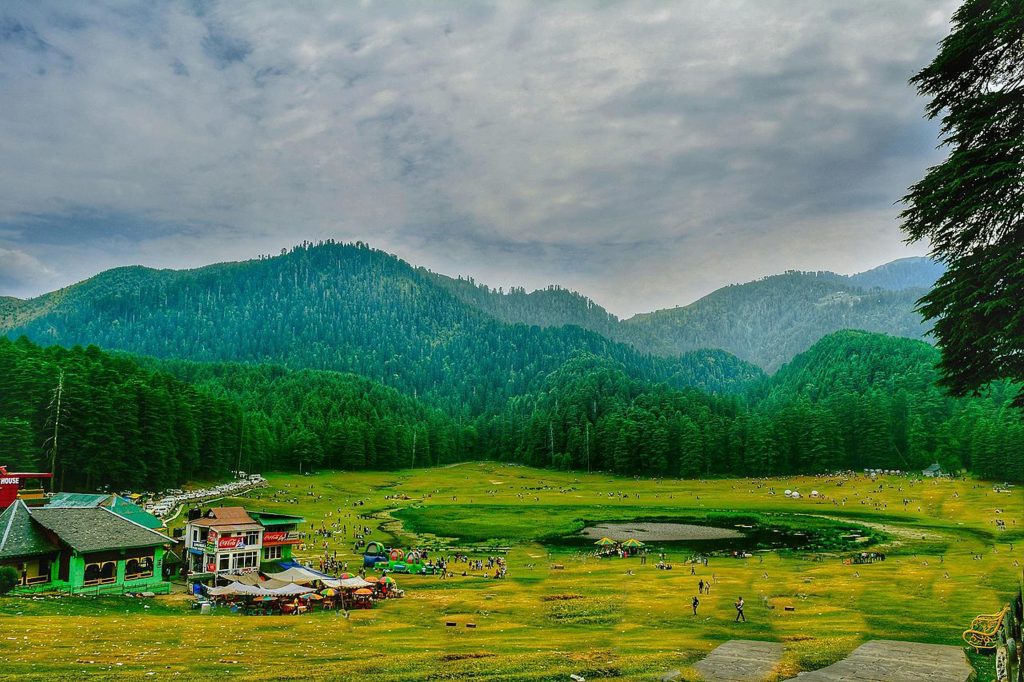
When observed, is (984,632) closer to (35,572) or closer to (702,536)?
(702,536)

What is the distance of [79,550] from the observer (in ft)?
146

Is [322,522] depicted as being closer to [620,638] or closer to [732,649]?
[620,638]

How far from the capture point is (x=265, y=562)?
59.7m

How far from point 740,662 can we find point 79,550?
142 feet

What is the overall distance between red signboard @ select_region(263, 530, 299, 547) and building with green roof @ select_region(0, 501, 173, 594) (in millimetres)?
10679

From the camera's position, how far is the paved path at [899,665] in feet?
88.8

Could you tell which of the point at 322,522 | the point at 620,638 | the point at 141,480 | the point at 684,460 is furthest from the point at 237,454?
the point at 620,638

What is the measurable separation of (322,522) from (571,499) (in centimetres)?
5434

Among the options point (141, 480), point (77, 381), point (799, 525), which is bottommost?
point (799, 525)

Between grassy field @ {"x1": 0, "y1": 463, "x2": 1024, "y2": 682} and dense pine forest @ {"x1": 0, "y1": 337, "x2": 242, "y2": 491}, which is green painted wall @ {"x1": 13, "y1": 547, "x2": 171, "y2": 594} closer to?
grassy field @ {"x1": 0, "y1": 463, "x2": 1024, "y2": 682}

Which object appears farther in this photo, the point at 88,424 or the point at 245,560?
the point at 88,424

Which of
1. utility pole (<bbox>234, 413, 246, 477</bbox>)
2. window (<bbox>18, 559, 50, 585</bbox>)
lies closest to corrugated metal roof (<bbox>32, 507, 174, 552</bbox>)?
window (<bbox>18, 559, 50, 585</bbox>)

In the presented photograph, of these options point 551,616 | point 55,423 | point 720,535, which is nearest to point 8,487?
point 55,423

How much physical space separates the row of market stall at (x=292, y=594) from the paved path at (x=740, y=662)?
25324 millimetres
